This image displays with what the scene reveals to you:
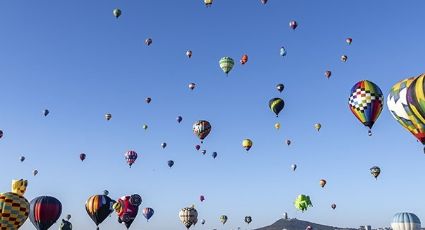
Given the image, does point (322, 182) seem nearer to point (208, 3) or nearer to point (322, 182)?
point (322, 182)

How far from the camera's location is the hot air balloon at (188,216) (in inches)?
2432

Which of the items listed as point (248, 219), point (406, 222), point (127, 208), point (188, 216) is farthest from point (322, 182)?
point (127, 208)

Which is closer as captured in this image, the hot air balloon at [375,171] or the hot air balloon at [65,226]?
the hot air balloon at [65,226]

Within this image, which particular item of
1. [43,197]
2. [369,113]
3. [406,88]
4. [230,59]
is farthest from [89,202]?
[406,88]

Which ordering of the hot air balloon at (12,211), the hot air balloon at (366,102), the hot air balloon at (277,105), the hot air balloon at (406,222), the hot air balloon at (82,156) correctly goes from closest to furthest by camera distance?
the hot air balloon at (12,211) < the hot air balloon at (366,102) < the hot air balloon at (406,222) < the hot air balloon at (277,105) < the hot air balloon at (82,156)

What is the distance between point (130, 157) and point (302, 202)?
95.4ft

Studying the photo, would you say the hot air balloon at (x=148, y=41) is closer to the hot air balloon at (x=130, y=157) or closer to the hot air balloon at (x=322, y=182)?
the hot air balloon at (x=130, y=157)

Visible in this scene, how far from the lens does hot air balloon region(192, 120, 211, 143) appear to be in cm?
6088

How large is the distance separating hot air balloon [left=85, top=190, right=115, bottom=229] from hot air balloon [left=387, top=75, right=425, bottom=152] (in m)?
30.8

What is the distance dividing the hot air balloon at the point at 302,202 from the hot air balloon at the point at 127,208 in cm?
2800

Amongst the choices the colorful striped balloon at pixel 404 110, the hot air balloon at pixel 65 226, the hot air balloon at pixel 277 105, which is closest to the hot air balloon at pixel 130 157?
the hot air balloon at pixel 65 226

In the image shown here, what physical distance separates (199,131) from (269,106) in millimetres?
9121

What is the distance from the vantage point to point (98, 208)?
167ft

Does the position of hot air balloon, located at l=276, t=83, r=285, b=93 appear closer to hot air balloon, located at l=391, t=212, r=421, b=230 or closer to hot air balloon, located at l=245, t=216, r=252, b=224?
hot air balloon, located at l=391, t=212, r=421, b=230
